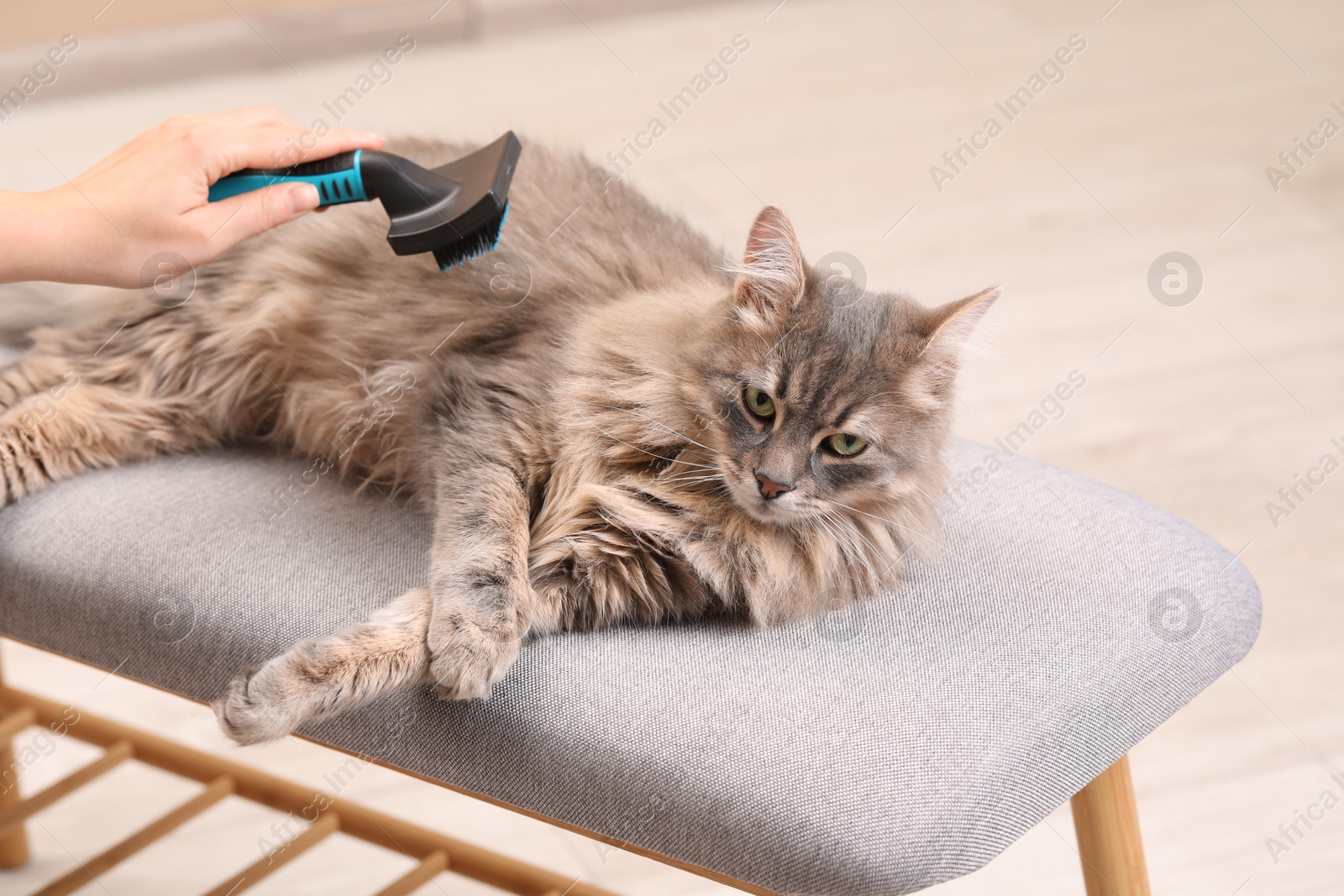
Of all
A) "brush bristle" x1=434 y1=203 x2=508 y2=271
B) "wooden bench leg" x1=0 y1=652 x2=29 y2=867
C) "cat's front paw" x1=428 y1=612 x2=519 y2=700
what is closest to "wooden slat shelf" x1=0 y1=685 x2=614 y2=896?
"wooden bench leg" x1=0 y1=652 x2=29 y2=867

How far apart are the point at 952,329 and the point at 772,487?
24 centimetres

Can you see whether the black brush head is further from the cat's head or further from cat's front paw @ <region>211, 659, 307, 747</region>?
cat's front paw @ <region>211, 659, 307, 747</region>

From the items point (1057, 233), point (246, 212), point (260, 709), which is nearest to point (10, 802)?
point (260, 709)

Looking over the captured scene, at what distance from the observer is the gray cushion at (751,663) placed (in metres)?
1.10

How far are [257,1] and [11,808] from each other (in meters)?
3.47

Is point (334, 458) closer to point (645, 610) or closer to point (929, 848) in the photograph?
point (645, 610)

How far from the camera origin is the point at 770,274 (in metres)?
1.28

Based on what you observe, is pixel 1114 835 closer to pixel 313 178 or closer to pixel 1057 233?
pixel 313 178

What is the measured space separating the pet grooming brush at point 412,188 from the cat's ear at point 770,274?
0.26 meters

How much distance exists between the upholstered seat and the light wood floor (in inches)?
15.2

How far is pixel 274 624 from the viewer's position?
1.24 m

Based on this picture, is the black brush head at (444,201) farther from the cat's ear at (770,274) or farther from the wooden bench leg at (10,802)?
the wooden bench leg at (10,802)

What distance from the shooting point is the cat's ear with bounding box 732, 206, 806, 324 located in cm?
128

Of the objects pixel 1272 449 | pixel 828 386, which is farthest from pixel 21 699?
pixel 1272 449
